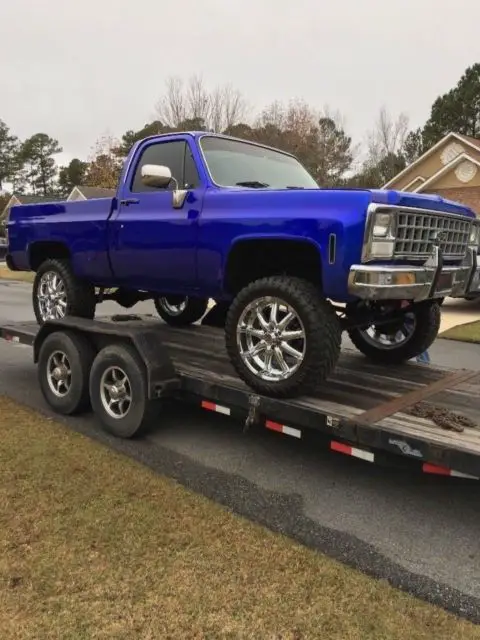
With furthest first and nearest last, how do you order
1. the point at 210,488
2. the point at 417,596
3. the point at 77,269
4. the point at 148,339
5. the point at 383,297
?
the point at 77,269 < the point at 148,339 < the point at 210,488 < the point at 383,297 < the point at 417,596

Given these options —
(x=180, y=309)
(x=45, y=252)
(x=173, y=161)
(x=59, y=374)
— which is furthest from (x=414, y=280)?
(x=45, y=252)

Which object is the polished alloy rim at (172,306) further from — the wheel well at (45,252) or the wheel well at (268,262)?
the wheel well at (268,262)

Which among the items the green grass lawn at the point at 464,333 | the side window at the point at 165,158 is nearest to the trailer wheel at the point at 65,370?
the side window at the point at 165,158

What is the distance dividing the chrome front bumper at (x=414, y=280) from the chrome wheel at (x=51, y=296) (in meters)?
3.72

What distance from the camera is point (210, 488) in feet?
13.8

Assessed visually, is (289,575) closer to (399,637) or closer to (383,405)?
(399,637)

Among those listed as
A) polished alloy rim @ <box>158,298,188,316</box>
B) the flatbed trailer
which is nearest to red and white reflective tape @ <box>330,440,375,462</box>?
the flatbed trailer

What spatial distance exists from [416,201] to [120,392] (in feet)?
9.18

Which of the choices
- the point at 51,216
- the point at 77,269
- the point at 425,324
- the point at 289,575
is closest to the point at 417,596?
the point at 289,575

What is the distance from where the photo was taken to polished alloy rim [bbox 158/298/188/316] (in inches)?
298

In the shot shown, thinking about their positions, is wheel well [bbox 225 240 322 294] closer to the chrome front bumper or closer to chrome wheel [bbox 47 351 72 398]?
the chrome front bumper

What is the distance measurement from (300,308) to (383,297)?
0.55m

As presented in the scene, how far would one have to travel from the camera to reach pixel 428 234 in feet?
14.2

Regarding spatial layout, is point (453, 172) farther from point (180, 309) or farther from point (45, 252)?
point (45, 252)
